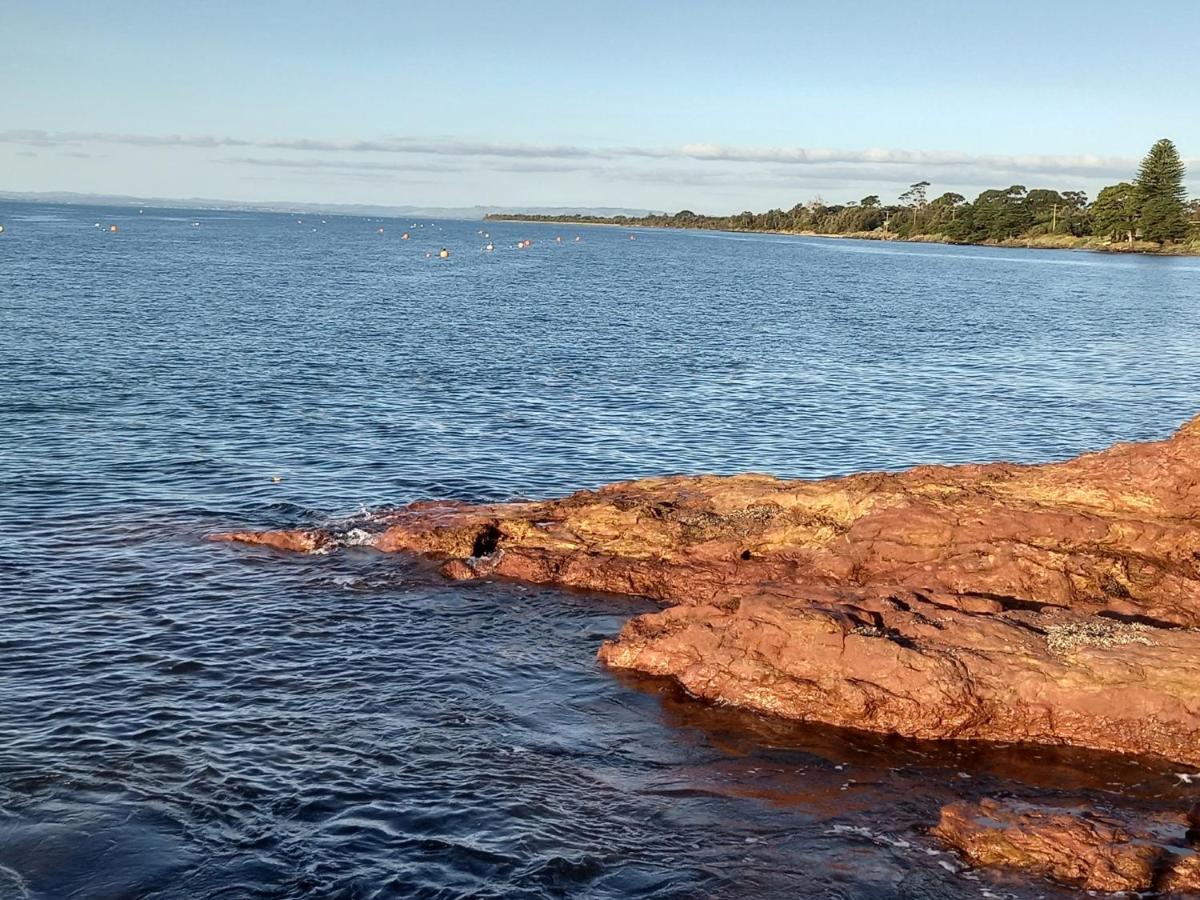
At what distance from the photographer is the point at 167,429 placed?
47.8 m

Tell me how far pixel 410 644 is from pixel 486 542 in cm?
692

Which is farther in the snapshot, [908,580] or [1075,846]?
[908,580]

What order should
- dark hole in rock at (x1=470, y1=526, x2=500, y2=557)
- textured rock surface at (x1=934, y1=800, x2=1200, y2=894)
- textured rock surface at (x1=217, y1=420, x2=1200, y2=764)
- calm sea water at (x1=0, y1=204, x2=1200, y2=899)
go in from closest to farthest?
1. textured rock surface at (x1=934, y1=800, x2=1200, y2=894)
2. calm sea water at (x1=0, y1=204, x2=1200, y2=899)
3. textured rock surface at (x1=217, y1=420, x2=1200, y2=764)
4. dark hole in rock at (x1=470, y1=526, x2=500, y2=557)

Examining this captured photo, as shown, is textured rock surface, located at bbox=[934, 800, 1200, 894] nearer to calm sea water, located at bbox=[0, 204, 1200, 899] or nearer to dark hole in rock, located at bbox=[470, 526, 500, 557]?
calm sea water, located at bbox=[0, 204, 1200, 899]

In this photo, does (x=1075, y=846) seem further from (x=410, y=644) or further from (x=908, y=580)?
(x=410, y=644)

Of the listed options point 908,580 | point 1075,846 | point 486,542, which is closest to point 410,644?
point 486,542

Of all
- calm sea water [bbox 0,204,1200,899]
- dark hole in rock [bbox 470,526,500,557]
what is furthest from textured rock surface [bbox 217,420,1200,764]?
calm sea water [bbox 0,204,1200,899]

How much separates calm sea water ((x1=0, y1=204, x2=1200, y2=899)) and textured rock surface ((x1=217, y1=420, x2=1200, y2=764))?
2.90 ft

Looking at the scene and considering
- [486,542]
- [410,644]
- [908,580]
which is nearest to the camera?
[410,644]

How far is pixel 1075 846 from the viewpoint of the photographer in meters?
17.4

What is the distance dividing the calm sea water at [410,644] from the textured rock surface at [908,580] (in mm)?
884

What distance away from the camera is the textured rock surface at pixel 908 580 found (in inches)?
870

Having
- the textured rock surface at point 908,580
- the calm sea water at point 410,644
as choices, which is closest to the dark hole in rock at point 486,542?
the textured rock surface at point 908,580

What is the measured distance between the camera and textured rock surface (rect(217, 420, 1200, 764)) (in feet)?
72.5
